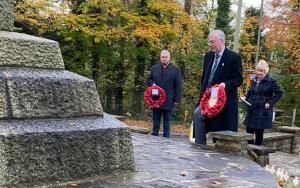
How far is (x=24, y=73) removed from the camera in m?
4.01

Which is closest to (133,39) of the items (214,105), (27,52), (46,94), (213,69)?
(213,69)

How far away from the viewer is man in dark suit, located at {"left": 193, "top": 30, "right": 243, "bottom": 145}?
6.63 metres

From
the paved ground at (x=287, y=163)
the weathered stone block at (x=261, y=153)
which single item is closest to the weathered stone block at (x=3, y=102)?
the weathered stone block at (x=261, y=153)

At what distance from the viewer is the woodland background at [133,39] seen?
681 inches

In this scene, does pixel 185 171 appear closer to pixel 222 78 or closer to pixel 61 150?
pixel 61 150

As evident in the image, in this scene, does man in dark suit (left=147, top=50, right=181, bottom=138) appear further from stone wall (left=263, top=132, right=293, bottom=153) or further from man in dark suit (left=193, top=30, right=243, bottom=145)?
stone wall (left=263, top=132, right=293, bottom=153)

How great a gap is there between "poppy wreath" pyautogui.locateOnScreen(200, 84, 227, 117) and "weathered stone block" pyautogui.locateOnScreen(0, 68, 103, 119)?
2382mm

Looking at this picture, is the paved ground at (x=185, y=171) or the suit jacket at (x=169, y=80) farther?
the suit jacket at (x=169, y=80)

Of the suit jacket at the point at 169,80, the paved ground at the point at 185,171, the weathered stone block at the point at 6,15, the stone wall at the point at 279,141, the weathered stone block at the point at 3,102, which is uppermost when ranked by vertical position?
the weathered stone block at the point at 6,15

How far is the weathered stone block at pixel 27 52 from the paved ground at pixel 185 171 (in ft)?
3.50

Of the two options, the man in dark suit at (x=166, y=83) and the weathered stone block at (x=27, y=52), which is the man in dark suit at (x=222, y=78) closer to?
the man in dark suit at (x=166, y=83)

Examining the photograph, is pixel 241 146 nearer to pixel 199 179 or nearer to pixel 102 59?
pixel 199 179

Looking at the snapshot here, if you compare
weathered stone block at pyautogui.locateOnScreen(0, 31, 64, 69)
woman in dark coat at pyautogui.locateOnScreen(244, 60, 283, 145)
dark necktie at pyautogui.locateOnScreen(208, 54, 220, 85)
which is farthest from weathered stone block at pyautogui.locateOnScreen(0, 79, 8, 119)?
woman in dark coat at pyautogui.locateOnScreen(244, 60, 283, 145)

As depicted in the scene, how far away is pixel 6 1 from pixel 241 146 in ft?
11.5
